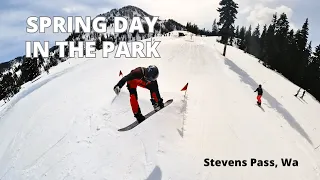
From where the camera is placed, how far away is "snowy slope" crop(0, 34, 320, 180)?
14.4 meters

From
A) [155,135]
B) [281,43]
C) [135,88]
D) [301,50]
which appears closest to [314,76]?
[301,50]

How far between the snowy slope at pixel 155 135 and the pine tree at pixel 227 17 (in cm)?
1890

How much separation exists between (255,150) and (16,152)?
49.7 feet

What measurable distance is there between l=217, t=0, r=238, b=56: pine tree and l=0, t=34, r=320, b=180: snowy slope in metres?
18.9

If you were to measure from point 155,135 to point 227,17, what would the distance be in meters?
36.1

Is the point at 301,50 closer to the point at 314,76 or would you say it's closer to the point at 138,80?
the point at 314,76

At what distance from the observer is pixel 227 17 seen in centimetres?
4662

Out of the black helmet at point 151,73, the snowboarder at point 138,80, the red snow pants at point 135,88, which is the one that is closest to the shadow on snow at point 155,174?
the snowboarder at point 138,80

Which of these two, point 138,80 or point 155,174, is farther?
point 155,174

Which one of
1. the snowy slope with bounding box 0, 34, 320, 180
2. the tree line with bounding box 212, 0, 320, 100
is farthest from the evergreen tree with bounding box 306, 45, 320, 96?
the snowy slope with bounding box 0, 34, 320, 180

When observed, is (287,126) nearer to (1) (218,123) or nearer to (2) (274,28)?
(1) (218,123)

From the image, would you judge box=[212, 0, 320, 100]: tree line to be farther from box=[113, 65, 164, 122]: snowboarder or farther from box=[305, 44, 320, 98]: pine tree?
box=[113, 65, 164, 122]: snowboarder

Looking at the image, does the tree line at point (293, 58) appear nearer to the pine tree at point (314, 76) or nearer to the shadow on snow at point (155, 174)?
the pine tree at point (314, 76)

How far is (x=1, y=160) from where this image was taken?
60.5ft
